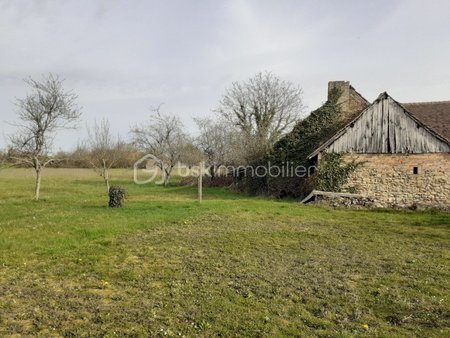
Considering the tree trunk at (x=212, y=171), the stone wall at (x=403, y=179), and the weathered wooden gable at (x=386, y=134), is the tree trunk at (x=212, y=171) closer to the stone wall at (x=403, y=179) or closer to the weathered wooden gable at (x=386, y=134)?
the weathered wooden gable at (x=386, y=134)

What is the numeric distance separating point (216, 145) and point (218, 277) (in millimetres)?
32697

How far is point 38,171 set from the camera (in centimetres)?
2208

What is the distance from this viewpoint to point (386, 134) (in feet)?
66.1

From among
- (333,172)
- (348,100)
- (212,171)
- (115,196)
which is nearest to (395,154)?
(333,172)

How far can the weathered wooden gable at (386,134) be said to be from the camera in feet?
64.5

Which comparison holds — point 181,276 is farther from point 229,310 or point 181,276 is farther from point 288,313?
point 288,313

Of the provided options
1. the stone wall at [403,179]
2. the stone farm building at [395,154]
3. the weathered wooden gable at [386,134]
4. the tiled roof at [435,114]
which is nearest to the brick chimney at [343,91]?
the tiled roof at [435,114]

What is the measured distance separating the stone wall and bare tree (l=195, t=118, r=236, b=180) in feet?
54.7

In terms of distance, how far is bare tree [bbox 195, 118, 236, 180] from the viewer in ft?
125

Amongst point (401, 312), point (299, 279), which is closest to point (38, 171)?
point (299, 279)

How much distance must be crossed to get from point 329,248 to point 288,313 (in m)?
5.08

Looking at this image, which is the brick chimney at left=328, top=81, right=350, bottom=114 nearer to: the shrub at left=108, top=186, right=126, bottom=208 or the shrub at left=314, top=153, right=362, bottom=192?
the shrub at left=314, top=153, right=362, bottom=192

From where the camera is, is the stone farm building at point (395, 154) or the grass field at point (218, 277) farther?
the stone farm building at point (395, 154)

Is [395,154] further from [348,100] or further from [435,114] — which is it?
[348,100]
